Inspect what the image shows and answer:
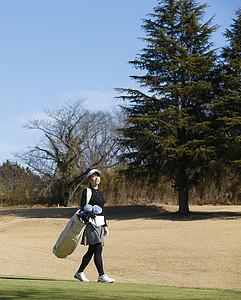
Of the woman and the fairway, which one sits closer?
the woman

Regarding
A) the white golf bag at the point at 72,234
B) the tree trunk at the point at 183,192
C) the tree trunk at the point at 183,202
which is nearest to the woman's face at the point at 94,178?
the white golf bag at the point at 72,234

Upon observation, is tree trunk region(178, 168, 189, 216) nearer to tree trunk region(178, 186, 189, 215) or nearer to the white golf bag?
tree trunk region(178, 186, 189, 215)

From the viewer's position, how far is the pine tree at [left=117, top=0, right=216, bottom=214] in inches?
961

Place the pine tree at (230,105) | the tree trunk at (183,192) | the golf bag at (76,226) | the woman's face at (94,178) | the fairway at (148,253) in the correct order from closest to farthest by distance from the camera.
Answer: the golf bag at (76,226)
the woman's face at (94,178)
the fairway at (148,253)
the pine tree at (230,105)
the tree trunk at (183,192)

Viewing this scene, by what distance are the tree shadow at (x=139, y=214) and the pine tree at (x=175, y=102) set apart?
1.16 m

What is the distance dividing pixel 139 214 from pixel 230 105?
8.39 metres

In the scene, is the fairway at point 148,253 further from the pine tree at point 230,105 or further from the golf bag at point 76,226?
the pine tree at point 230,105

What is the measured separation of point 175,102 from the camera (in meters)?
25.3

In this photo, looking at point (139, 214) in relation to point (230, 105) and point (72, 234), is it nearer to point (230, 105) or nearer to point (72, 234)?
point (230, 105)

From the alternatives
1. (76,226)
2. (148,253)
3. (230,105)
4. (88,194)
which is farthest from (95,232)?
(230,105)

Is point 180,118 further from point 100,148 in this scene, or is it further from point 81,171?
point 100,148

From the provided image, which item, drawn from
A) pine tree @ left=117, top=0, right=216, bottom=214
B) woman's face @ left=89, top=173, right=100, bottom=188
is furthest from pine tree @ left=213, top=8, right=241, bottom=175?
woman's face @ left=89, top=173, right=100, bottom=188

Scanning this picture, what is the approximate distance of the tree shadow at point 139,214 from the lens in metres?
24.9

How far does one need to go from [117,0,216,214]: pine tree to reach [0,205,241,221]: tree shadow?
1.16 m
